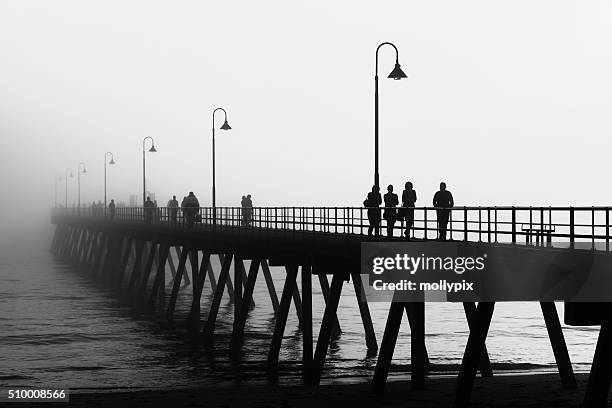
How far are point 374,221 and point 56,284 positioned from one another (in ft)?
153

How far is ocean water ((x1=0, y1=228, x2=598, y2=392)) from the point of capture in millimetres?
29844

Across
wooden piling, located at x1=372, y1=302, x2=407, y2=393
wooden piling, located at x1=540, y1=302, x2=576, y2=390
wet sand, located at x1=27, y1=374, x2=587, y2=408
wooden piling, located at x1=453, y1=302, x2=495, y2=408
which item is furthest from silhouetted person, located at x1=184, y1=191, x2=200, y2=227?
wooden piling, located at x1=453, y1=302, x2=495, y2=408

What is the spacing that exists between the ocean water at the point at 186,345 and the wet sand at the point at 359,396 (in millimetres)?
2989

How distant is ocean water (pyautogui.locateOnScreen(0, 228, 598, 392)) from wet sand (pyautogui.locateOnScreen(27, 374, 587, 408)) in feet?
9.81

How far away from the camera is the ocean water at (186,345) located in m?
29.8

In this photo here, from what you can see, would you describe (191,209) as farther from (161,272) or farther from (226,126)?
(161,272)

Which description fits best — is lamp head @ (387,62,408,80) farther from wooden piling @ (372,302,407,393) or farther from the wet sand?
the wet sand

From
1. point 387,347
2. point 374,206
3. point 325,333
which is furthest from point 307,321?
point 387,347

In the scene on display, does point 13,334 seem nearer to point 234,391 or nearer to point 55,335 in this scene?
point 55,335

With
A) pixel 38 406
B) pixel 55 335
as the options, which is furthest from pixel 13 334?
pixel 38 406

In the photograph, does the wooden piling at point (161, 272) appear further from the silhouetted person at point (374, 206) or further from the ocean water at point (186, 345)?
the silhouetted person at point (374, 206)

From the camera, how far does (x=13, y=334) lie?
137 feet

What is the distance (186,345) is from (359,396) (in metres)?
14.3

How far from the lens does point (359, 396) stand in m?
23.5
